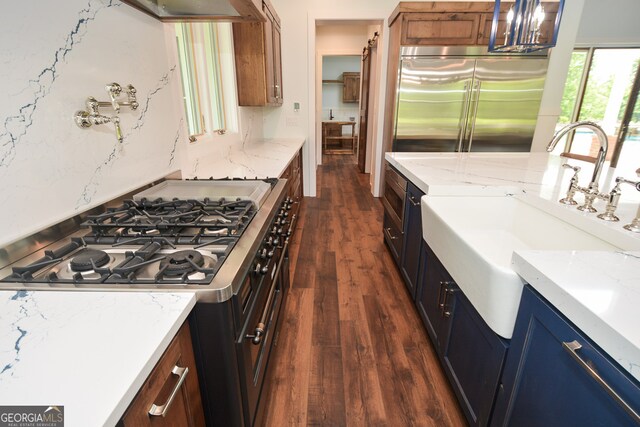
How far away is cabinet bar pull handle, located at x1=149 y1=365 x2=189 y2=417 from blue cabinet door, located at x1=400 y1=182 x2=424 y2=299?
1.48m

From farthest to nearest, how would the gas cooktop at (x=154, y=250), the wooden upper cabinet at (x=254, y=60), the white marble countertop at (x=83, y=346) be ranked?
1. the wooden upper cabinet at (x=254, y=60)
2. the gas cooktop at (x=154, y=250)
3. the white marble countertop at (x=83, y=346)

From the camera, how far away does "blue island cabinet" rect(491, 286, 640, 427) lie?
2.01ft

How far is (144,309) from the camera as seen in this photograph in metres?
0.69

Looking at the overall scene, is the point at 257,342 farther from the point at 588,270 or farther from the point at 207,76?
the point at 207,76

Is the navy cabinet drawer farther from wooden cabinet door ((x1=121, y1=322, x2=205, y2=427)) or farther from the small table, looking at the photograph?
the small table

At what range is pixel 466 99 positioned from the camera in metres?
3.66

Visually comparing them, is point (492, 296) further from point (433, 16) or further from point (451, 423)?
point (433, 16)

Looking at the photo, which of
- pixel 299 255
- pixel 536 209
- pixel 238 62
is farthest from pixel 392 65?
pixel 536 209

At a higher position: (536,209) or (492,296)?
(536,209)

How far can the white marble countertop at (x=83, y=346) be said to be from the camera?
48cm

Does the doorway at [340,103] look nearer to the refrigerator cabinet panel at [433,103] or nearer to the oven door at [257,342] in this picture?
the refrigerator cabinet panel at [433,103]

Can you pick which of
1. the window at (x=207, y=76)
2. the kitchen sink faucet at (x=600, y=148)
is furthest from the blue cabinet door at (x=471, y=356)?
the window at (x=207, y=76)

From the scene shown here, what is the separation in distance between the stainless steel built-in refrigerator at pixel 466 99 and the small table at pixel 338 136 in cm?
490

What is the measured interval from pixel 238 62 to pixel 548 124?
3984 millimetres
